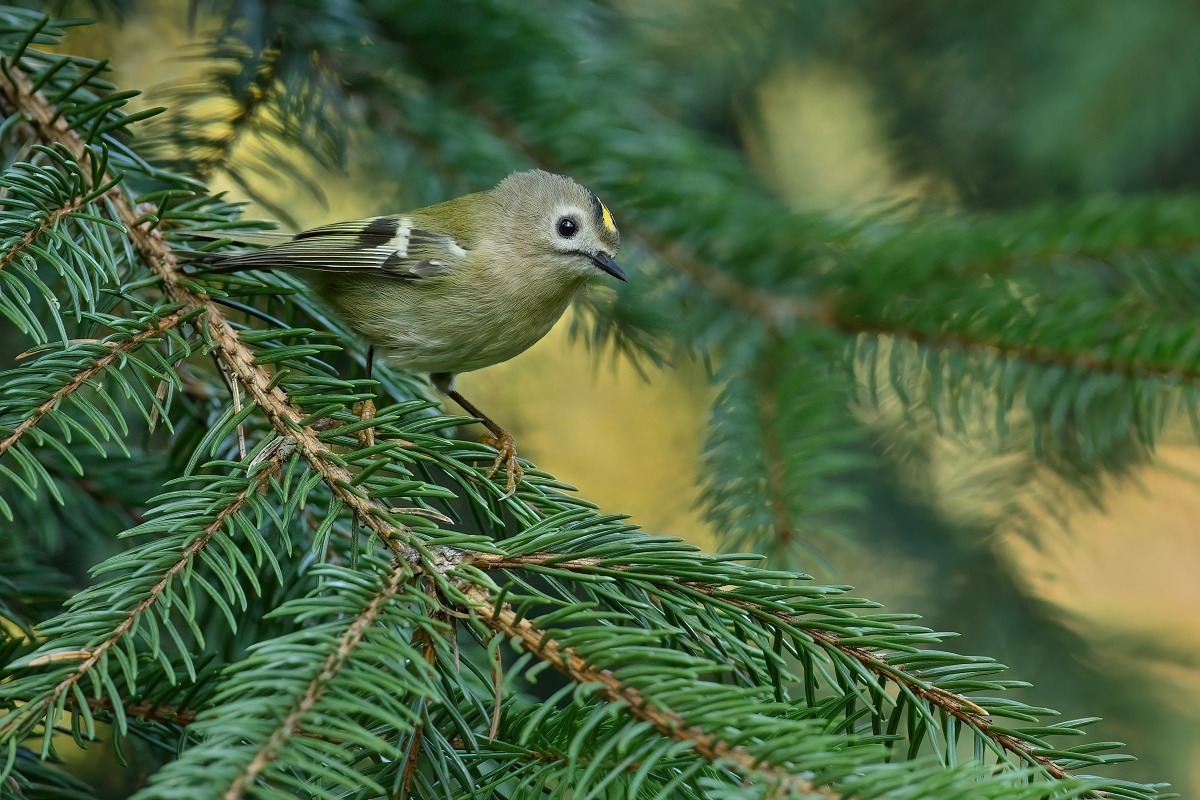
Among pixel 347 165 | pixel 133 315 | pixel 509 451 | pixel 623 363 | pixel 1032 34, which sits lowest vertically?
pixel 133 315

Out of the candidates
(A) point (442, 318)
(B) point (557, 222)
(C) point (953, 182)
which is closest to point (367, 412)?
(A) point (442, 318)

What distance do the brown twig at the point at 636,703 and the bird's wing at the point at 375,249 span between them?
1.02 m

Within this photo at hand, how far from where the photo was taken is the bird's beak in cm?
205

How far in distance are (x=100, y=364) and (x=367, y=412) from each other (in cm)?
53

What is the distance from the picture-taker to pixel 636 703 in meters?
0.90

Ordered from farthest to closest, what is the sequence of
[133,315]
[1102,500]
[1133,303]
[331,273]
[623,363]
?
[623,363] → [1102,500] → [331,273] → [1133,303] → [133,315]

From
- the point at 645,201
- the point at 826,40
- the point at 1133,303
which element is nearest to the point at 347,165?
the point at 645,201

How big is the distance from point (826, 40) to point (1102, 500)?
5.08ft

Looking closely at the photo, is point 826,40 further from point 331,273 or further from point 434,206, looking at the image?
point 331,273

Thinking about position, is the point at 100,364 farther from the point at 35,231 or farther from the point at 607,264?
the point at 607,264

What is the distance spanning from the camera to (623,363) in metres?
4.38

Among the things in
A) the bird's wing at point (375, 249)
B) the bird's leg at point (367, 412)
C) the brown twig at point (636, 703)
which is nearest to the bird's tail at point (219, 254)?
the bird's wing at point (375, 249)

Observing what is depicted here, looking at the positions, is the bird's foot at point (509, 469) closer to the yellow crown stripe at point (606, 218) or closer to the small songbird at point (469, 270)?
the small songbird at point (469, 270)

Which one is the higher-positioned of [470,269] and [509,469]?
[470,269]
